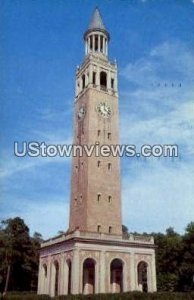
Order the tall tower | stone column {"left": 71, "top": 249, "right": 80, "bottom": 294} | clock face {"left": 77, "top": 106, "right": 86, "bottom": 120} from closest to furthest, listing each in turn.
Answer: stone column {"left": 71, "top": 249, "right": 80, "bottom": 294} → the tall tower → clock face {"left": 77, "top": 106, "right": 86, "bottom": 120}

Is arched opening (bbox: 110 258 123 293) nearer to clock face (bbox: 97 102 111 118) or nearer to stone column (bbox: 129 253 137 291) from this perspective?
stone column (bbox: 129 253 137 291)

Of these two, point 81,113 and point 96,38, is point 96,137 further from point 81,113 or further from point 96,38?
point 96,38

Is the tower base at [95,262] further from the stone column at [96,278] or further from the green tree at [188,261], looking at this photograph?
the green tree at [188,261]

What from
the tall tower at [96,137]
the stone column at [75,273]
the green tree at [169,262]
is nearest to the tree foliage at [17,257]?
the tall tower at [96,137]

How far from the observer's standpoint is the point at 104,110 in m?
46.6

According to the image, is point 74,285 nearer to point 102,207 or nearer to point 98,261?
point 98,261

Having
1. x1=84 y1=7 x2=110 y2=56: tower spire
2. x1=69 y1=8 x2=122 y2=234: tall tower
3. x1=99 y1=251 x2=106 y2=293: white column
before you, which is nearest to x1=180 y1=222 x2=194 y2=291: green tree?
x1=69 y1=8 x2=122 y2=234: tall tower

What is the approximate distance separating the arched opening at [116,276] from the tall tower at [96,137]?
3364 millimetres

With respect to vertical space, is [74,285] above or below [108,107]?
below

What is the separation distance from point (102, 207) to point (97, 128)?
906cm

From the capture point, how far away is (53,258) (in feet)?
135

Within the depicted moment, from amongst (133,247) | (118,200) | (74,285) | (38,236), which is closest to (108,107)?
(118,200)

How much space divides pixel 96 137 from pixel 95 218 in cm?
925

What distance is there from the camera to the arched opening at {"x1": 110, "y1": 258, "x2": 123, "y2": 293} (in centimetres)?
4065
